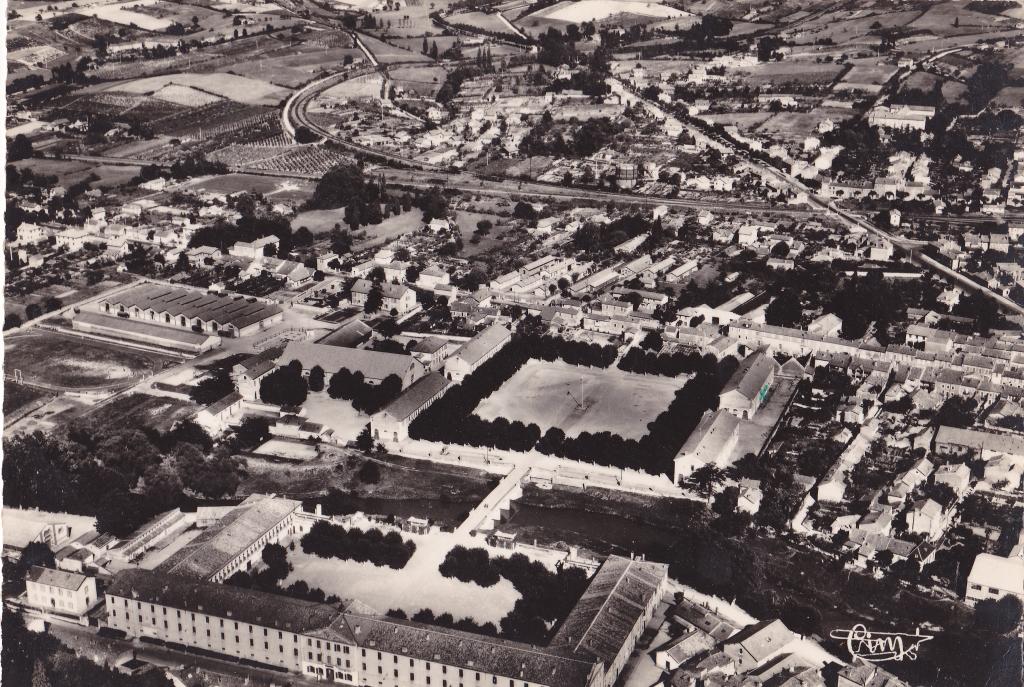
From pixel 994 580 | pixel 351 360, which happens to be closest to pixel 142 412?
pixel 351 360

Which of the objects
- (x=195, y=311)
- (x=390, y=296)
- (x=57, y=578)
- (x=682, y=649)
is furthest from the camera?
(x=390, y=296)

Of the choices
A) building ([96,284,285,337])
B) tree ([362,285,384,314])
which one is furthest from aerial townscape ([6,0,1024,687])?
tree ([362,285,384,314])

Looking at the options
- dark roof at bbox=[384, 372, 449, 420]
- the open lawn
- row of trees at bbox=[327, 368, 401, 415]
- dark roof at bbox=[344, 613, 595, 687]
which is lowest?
the open lawn

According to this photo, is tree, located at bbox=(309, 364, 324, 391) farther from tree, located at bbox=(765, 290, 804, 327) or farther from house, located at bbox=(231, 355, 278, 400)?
tree, located at bbox=(765, 290, 804, 327)

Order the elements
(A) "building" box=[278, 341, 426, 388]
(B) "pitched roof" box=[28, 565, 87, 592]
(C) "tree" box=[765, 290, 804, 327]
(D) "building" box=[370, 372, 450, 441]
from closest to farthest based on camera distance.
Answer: (B) "pitched roof" box=[28, 565, 87, 592], (D) "building" box=[370, 372, 450, 441], (A) "building" box=[278, 341, 426, 388], (C) "tree" box=[765, 290, 804, 327]

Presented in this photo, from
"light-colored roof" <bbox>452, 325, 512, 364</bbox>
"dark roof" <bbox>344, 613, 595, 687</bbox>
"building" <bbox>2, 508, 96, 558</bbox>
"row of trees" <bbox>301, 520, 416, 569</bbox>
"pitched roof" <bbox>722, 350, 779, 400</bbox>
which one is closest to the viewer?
"dark roof" <bbox>344, 613, 595, 687</bbox>

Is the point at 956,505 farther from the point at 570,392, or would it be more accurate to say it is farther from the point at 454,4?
the point at 454,4

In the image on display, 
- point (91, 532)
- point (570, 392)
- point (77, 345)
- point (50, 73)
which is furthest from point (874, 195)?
point (50, 73)

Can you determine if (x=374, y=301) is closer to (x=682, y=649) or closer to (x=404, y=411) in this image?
(x=404, y=411)
